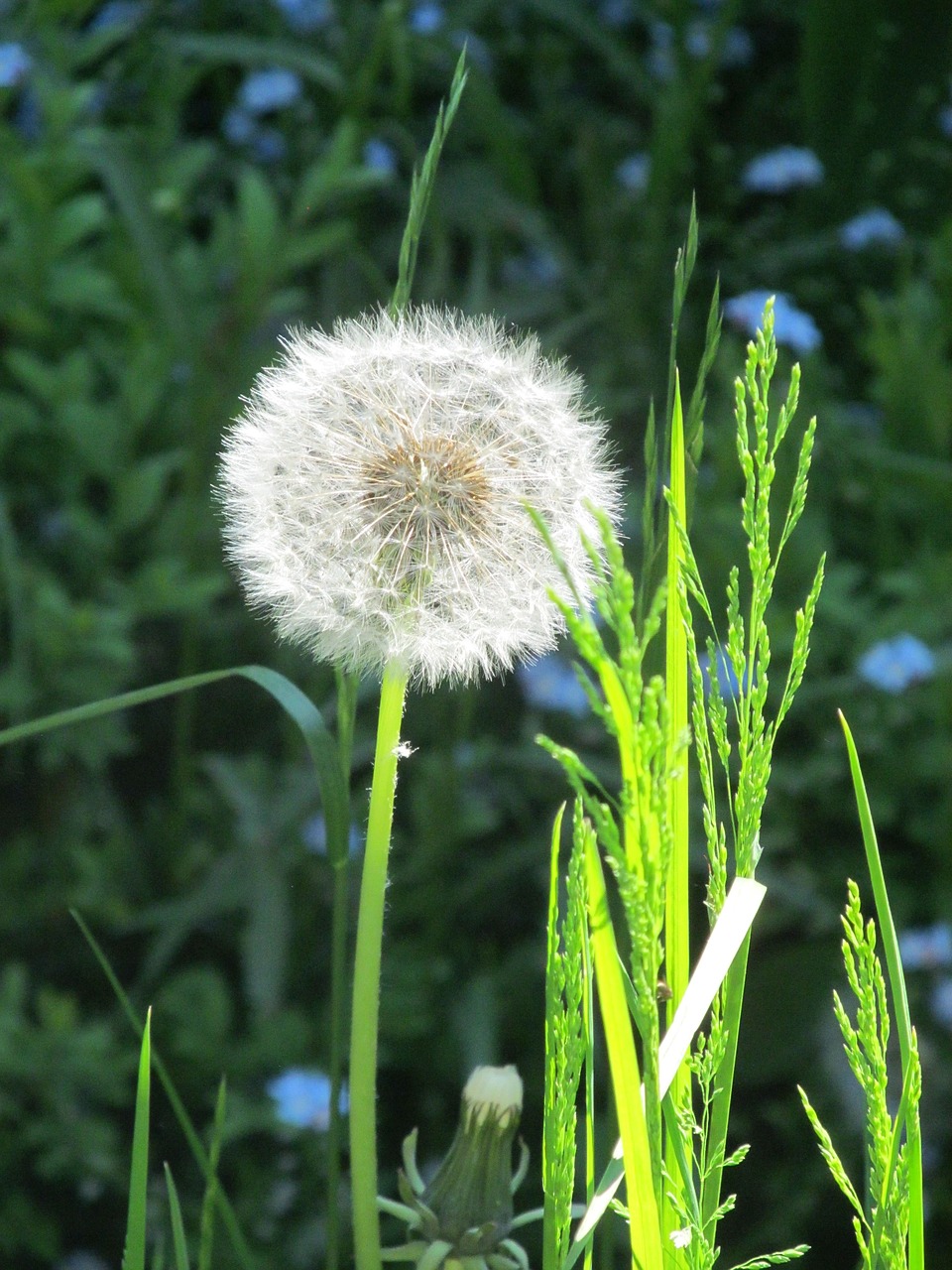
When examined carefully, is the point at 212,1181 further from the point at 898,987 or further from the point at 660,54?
the point at 660,54

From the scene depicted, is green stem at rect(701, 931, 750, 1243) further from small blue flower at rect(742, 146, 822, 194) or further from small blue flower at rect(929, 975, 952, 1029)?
small blue flower at rect(742, 146, 822, 194)

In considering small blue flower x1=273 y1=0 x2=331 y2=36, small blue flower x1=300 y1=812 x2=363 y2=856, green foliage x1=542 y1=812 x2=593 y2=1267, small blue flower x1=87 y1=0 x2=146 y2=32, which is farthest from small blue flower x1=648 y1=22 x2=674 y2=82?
green foliage x1=542 y1=812 x2=593 y2=1267

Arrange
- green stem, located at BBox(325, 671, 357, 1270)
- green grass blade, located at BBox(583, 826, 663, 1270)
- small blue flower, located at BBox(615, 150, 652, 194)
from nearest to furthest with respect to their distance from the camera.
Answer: green grass blade, located at BBox(583, 826, 663, 1270) < green stem, located at BBox(325, 671, 357, 1270) < small blue flower, located at BBox(615, 150, 652, 194)

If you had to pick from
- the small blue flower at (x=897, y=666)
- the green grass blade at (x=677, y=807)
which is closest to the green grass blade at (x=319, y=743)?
the green grass blade at (x=677, y=807)

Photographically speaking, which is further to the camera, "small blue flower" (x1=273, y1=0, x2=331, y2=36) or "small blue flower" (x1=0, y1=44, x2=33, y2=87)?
"small blue flower" (x1=273, y1=0, x2=331, y2=36)

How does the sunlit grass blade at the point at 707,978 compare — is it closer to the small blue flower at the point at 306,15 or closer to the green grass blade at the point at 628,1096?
the green grass blade at the point at 628,1096

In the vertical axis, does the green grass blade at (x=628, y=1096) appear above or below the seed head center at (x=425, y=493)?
below
